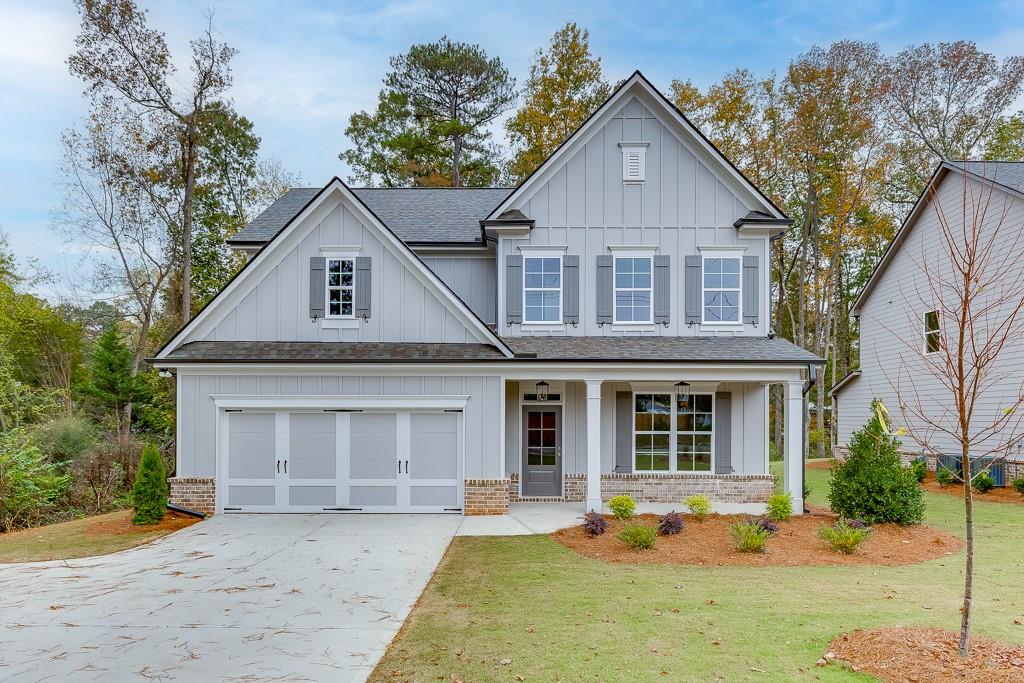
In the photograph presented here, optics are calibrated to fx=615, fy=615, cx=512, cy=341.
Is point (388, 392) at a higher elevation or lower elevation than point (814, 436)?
higher

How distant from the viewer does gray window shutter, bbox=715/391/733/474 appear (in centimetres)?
1291

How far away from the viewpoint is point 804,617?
20.3 feet

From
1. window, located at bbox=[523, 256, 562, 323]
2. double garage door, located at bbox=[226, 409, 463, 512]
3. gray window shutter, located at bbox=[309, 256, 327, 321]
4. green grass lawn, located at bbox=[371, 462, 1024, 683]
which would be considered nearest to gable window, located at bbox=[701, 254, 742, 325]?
window, located at bbox=[523, 256, 562, 323]

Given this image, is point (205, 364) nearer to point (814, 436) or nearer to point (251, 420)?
point (251, 420)

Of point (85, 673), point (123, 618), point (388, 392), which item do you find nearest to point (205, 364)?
point (388, 392)

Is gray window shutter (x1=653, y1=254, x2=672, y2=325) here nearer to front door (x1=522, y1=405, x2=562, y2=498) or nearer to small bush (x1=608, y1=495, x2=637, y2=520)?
front door (x1=522, y1=405, x2=562, y2=498)

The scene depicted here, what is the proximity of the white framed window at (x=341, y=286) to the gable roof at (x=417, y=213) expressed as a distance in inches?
65.9

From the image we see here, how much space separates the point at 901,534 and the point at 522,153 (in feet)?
68.1

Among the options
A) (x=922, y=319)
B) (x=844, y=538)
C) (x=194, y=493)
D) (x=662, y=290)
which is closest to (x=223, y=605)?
(x=194, y=493)

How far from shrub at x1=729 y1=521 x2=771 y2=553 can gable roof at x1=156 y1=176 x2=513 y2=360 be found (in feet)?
18.0

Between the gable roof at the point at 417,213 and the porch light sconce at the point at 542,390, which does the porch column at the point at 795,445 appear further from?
the gable roof at the point at 417,213

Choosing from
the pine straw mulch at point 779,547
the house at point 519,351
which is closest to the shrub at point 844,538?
the pine straw mulch at point 779,547

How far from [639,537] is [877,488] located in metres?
4.48

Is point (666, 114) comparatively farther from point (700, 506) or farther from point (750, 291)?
point (700, 506)
